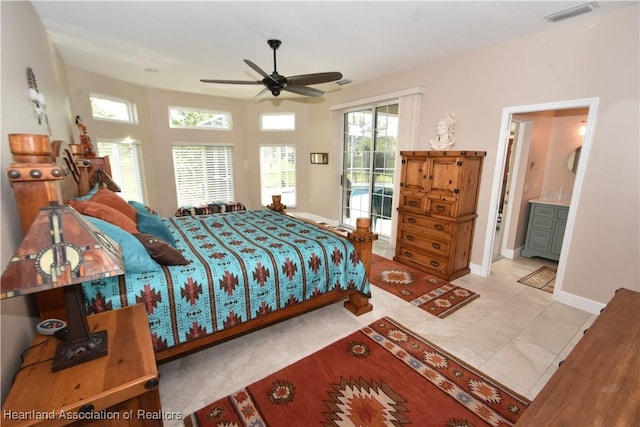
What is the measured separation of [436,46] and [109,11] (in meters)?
3.45

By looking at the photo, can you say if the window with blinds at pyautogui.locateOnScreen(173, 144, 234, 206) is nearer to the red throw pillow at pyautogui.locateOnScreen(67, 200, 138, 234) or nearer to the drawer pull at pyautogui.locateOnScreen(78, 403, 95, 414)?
the red throw pillow at pyautogui.locateOnScreen(67, 200, 138, 234)

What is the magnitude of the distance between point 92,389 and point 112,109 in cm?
523

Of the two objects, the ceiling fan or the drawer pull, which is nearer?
the drawer pull

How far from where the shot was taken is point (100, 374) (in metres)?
1.09

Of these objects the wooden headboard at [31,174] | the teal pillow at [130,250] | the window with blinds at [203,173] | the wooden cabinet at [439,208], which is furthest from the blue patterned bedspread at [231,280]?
the window with blinds at [203,173]

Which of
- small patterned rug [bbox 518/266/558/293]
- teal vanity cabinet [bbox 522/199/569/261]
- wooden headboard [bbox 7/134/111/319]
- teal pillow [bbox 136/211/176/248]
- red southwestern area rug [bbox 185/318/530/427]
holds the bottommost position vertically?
red southwestern area rug [bbox 185/318/530/427]

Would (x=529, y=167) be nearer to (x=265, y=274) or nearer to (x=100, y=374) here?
(x=265, y=274)

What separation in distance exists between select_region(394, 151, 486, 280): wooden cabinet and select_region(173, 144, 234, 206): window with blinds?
4399 millimetres

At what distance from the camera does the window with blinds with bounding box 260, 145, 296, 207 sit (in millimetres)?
6684

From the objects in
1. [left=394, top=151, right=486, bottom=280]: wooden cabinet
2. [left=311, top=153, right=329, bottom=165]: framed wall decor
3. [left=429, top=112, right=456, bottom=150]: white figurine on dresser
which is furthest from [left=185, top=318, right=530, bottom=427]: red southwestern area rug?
[left=311, top=153, right=329, bottom=165]: framed wall decor

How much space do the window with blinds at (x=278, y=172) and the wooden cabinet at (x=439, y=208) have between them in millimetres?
3417

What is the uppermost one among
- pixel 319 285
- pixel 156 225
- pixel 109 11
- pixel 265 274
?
pixel 109 11

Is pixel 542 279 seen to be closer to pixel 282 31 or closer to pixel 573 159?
pixel 573 159

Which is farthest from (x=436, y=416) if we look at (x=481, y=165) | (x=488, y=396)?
(x=481, y=165)
